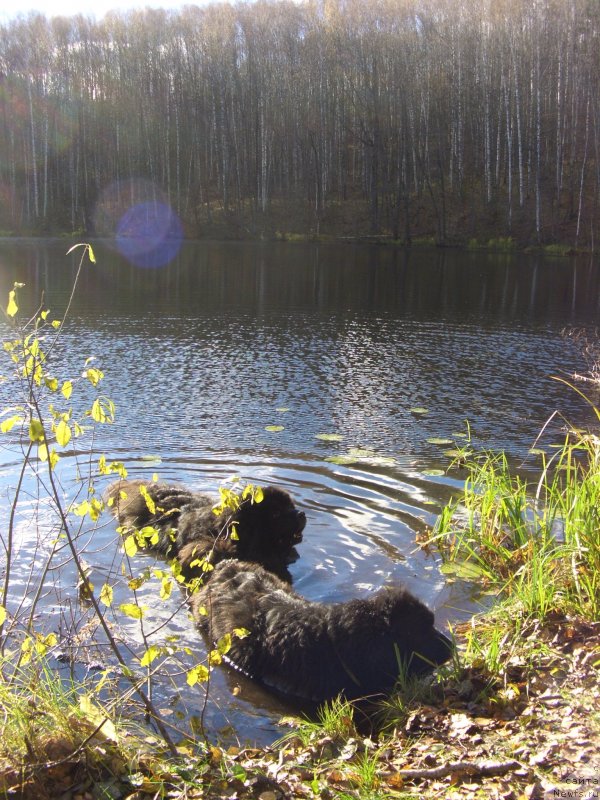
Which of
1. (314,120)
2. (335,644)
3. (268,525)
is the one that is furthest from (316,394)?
(314,120)

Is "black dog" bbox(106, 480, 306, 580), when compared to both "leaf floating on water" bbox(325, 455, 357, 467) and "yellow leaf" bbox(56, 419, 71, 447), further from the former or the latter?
"yellow leaf" bbox(56, 419, 71, 447)

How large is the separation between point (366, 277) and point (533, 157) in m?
22.4

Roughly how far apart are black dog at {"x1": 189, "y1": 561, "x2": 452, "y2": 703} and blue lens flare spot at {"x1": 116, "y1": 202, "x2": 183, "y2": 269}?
3521 centimetres

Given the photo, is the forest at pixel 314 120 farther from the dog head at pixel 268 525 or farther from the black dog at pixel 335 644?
the black dog at pixel 335 644

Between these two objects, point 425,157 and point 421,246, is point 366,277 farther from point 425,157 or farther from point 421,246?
point 425,157

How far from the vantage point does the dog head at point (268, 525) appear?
664 centimetres

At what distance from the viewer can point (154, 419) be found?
417 inches

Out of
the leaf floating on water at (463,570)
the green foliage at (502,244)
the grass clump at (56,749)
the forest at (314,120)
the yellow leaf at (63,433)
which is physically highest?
the forest at (314,120)

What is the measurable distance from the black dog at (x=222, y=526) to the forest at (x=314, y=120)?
121ft

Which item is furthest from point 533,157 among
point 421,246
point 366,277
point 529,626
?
point 529,626

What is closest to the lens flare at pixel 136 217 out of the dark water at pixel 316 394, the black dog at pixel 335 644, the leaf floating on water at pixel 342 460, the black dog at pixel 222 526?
the dark water at pixel 316 394

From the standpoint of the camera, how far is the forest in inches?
1721

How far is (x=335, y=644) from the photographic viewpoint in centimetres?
471

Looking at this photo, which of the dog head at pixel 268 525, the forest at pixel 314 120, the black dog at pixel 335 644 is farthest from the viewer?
the forest at pixel 314 120
